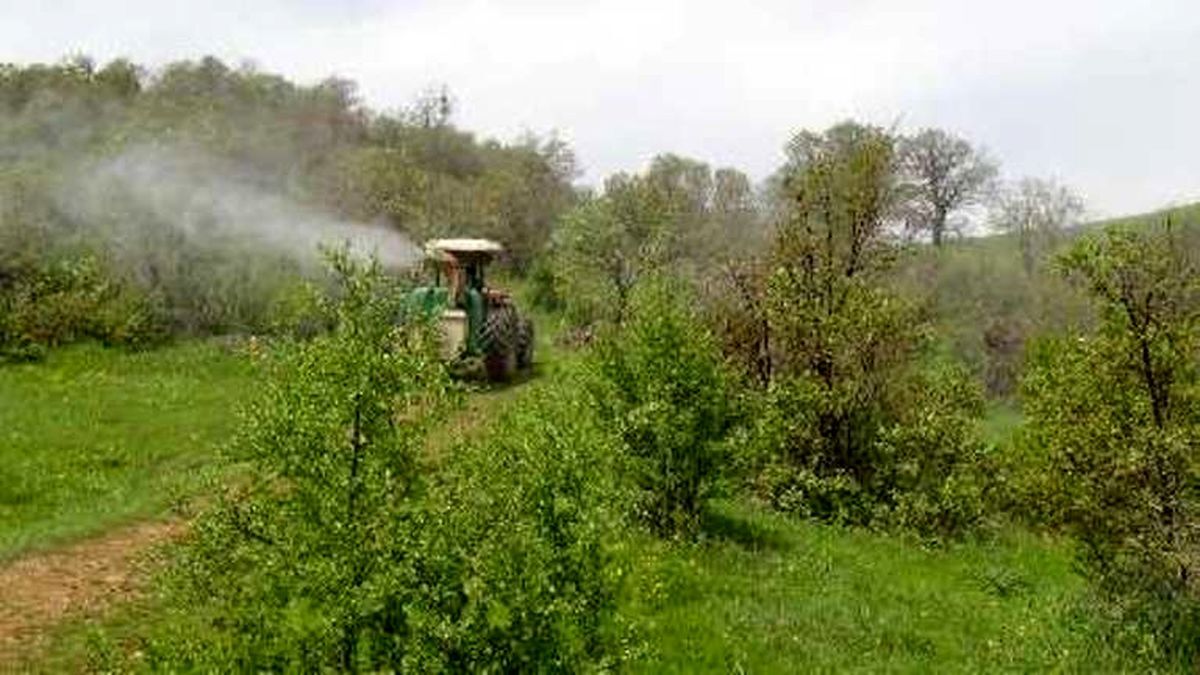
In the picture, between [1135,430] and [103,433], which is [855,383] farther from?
[103,433]

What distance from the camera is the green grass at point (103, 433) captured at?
76.4ft

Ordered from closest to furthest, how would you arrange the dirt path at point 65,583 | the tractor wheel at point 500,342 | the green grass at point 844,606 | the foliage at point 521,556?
the foliage at point 521,556, the dirt path at point 65,583, the green grass at point 844,606, the tractor wheel at point 500,342

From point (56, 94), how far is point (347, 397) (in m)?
63.2

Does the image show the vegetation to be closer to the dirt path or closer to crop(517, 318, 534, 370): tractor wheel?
the dirt path

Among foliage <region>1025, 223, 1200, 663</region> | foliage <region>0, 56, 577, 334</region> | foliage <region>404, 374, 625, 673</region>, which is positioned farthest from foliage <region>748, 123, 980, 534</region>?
foliage <region>0, 56, 577, 334</region>

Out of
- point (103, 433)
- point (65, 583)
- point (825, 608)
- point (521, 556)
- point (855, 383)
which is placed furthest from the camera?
point (103, 433)

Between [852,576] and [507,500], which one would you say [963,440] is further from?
[507,500]

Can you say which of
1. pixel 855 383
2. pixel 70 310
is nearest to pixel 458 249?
pixel 70 310

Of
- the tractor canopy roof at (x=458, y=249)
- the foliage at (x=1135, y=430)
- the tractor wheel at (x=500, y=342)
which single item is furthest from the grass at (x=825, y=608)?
the tractor canopy roof at (x=458, y=249)

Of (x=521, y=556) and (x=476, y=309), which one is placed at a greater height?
A: (x=476, y=309)

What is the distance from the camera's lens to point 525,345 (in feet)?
140

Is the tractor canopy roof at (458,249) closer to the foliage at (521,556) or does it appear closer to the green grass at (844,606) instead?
the green grass at (844,606)

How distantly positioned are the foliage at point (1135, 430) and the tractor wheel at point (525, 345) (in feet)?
78.5

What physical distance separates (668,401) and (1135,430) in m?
7.19
